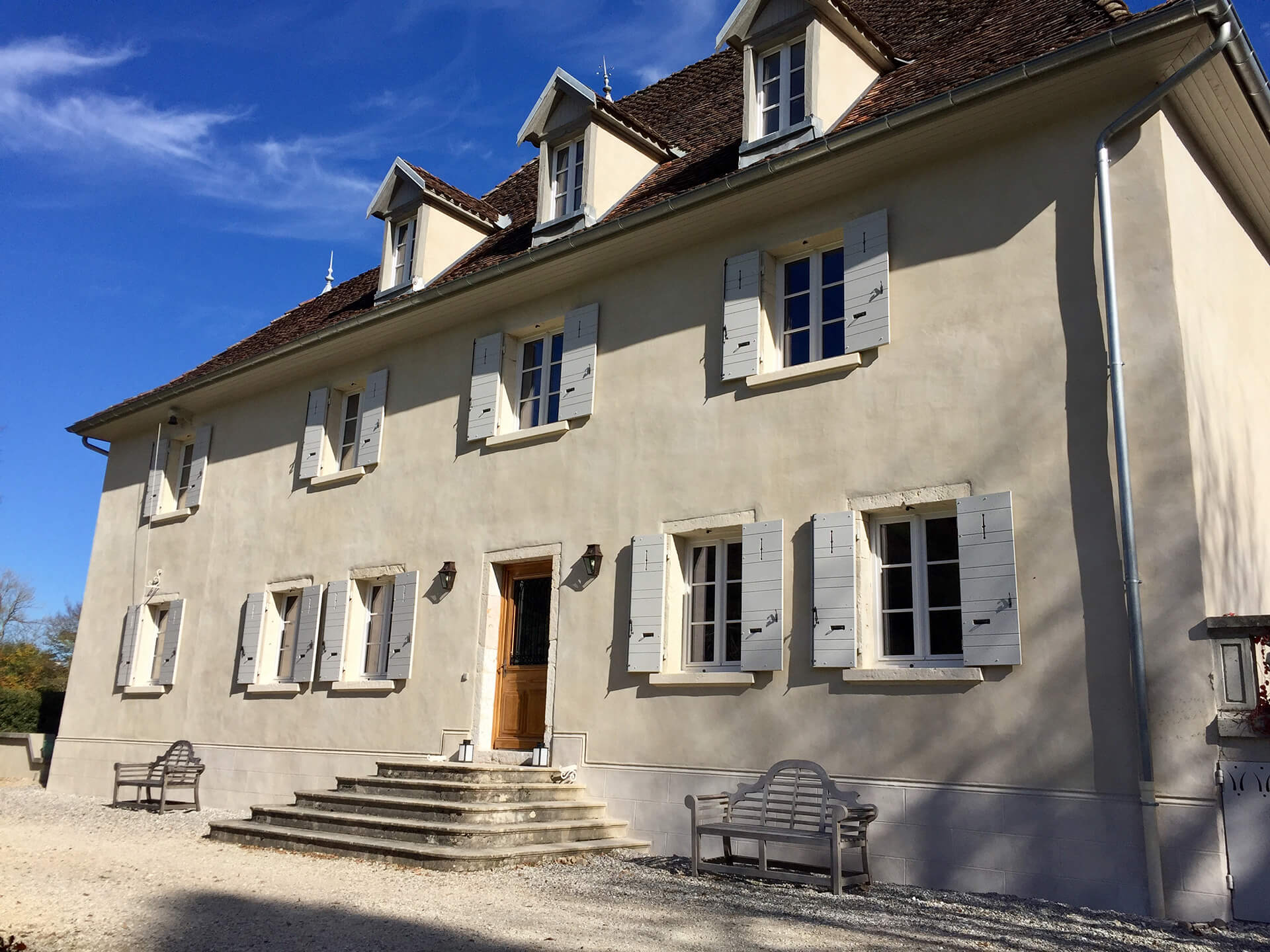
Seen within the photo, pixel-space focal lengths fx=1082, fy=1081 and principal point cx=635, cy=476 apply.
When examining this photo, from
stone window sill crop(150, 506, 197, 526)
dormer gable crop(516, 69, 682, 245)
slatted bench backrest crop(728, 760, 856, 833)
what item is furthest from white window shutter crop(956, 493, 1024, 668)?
stone window sill crop(150, 506, 197, 526)

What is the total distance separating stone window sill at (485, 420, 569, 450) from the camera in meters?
11.0

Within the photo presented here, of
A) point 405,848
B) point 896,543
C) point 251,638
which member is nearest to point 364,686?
point 251,638

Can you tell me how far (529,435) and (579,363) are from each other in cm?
94

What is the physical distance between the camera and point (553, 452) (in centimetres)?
1101

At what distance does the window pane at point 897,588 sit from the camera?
8281mm

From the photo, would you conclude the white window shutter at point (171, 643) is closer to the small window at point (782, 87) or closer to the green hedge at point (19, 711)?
the green hedge at point (19, 711)

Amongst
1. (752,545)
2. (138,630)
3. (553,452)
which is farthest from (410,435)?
(138,630)

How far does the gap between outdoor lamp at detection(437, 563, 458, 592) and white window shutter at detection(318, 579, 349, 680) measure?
5.41 ft

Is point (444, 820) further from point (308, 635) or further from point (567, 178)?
point (567, 178)

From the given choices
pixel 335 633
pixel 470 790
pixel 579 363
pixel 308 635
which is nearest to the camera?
pixel 470 790

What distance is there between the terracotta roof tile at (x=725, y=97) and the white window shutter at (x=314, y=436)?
898 mm

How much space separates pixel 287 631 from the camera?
13.9 meters

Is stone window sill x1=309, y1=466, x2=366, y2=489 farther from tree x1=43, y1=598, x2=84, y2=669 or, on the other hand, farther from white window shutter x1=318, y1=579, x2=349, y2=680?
tree x1=43, y1=598, x2=84, y2=669

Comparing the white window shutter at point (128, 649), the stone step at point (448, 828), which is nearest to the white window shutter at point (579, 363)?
the stone step at point (448, 828)
